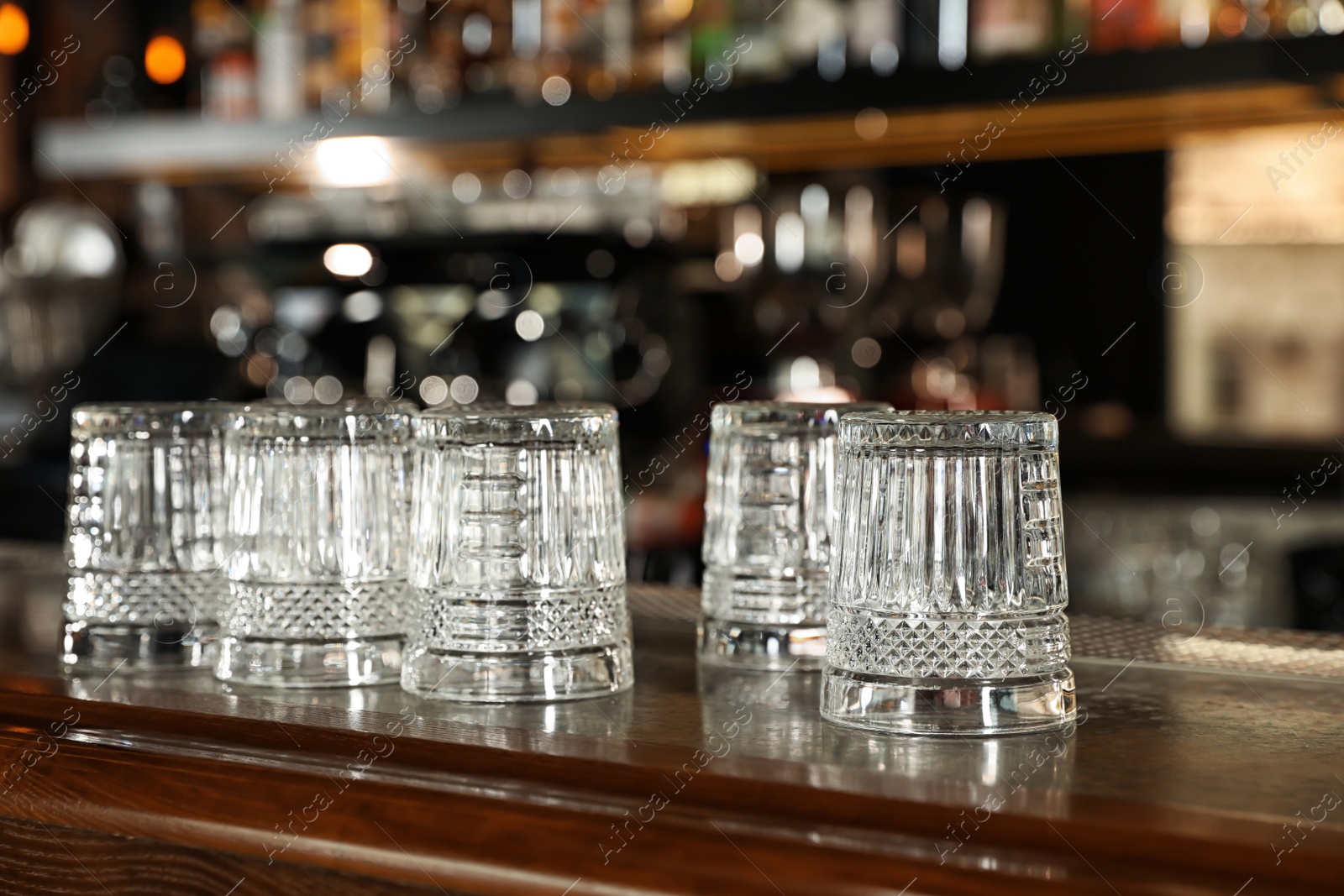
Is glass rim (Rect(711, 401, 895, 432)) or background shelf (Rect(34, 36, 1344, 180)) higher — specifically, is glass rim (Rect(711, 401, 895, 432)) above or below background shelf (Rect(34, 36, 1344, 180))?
below

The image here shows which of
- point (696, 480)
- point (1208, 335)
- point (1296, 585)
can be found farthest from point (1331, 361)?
point (696, 480)

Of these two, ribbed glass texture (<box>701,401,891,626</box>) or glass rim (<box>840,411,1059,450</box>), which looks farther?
ribbed glass texture (<box>701,401,891,626</box>)

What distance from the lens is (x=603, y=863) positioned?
639 mm

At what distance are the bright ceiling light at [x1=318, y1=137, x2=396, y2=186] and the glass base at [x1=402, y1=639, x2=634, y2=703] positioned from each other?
2087 millimetres

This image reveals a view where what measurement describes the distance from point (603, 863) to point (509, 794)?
0.06 m

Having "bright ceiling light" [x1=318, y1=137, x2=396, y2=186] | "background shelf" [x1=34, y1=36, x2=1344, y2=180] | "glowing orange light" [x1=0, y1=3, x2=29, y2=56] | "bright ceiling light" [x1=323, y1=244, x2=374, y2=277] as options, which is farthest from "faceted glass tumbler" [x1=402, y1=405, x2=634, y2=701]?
"glowing orange light" [x1=0, y1=3, x2=29, y2=56]

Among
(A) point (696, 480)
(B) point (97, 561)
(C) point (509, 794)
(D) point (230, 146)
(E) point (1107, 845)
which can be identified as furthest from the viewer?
(D) point (230, 146)

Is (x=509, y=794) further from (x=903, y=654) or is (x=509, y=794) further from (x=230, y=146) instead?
(x=230, y=146)

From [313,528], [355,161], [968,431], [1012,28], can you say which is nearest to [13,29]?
[355,161]

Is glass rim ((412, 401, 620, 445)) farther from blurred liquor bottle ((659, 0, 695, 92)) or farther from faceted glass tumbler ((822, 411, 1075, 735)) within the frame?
blurred liquor bottle ((659, 0, 695, 92))

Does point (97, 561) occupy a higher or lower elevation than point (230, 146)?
lower

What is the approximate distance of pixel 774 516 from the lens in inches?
38.9

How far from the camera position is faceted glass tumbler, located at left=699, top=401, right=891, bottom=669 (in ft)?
3.16

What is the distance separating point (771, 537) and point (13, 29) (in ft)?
11.6
